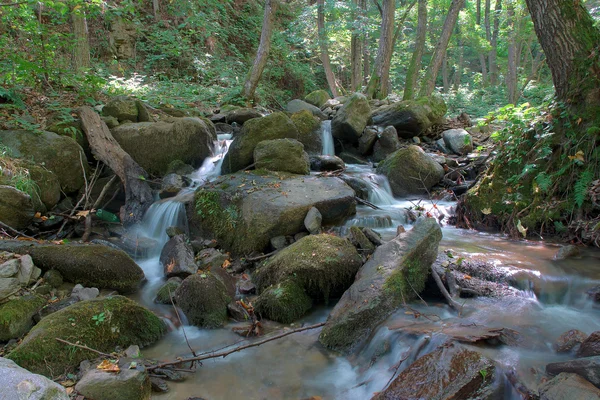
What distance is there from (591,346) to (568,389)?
0.78 m

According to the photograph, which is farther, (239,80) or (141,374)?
(239,80)

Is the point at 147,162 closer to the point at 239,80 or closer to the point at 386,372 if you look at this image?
the point at 386,372

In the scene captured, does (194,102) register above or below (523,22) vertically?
below

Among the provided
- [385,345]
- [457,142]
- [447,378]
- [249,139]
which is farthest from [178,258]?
[457,142]

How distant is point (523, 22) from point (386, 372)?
2180 cm

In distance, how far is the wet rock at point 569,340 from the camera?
3.36 meters

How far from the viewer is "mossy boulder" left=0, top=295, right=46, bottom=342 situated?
3712mm

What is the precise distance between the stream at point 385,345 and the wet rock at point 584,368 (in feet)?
0.49

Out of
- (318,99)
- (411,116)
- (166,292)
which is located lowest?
(166,292)

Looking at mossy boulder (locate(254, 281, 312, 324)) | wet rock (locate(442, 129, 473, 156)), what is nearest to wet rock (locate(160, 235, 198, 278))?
mossy boulder (locate(254, 281, 312, 324))

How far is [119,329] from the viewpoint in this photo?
150 inches

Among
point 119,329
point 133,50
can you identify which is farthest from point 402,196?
point 133,50

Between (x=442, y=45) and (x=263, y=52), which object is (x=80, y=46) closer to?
(x=263, y=52)

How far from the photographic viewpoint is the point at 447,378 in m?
2.79
